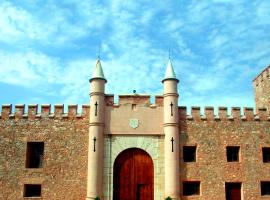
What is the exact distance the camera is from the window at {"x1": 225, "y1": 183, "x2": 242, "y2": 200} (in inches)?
1041

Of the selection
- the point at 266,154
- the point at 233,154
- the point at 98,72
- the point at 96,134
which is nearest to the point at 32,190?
the point at 96,134

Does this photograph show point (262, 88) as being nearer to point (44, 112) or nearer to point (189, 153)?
point (189, 153)

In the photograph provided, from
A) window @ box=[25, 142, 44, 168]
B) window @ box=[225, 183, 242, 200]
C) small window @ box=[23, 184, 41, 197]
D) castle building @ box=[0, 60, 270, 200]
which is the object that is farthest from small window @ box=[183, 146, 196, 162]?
small window @ box=[23, 184, 41, 197]

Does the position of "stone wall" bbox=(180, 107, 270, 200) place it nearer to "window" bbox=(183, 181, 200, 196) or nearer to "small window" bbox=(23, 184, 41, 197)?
"window" bbox=(183, 181, 200, 196)

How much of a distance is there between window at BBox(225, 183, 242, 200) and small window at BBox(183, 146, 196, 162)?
307 centimetres

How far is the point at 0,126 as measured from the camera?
88.0 ft

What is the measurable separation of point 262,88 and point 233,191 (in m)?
10.1

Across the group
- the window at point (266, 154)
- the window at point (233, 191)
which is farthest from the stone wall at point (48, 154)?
the window at point (266, 154)

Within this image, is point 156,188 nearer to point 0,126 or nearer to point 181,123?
point 181,123

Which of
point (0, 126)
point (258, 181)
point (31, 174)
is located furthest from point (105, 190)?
point (258, 181)

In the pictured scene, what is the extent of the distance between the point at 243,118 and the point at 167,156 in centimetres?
664

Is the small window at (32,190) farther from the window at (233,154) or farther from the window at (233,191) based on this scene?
the window at (233,154)

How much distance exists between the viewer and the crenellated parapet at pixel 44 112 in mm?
26922

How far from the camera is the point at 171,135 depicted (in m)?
26.2
